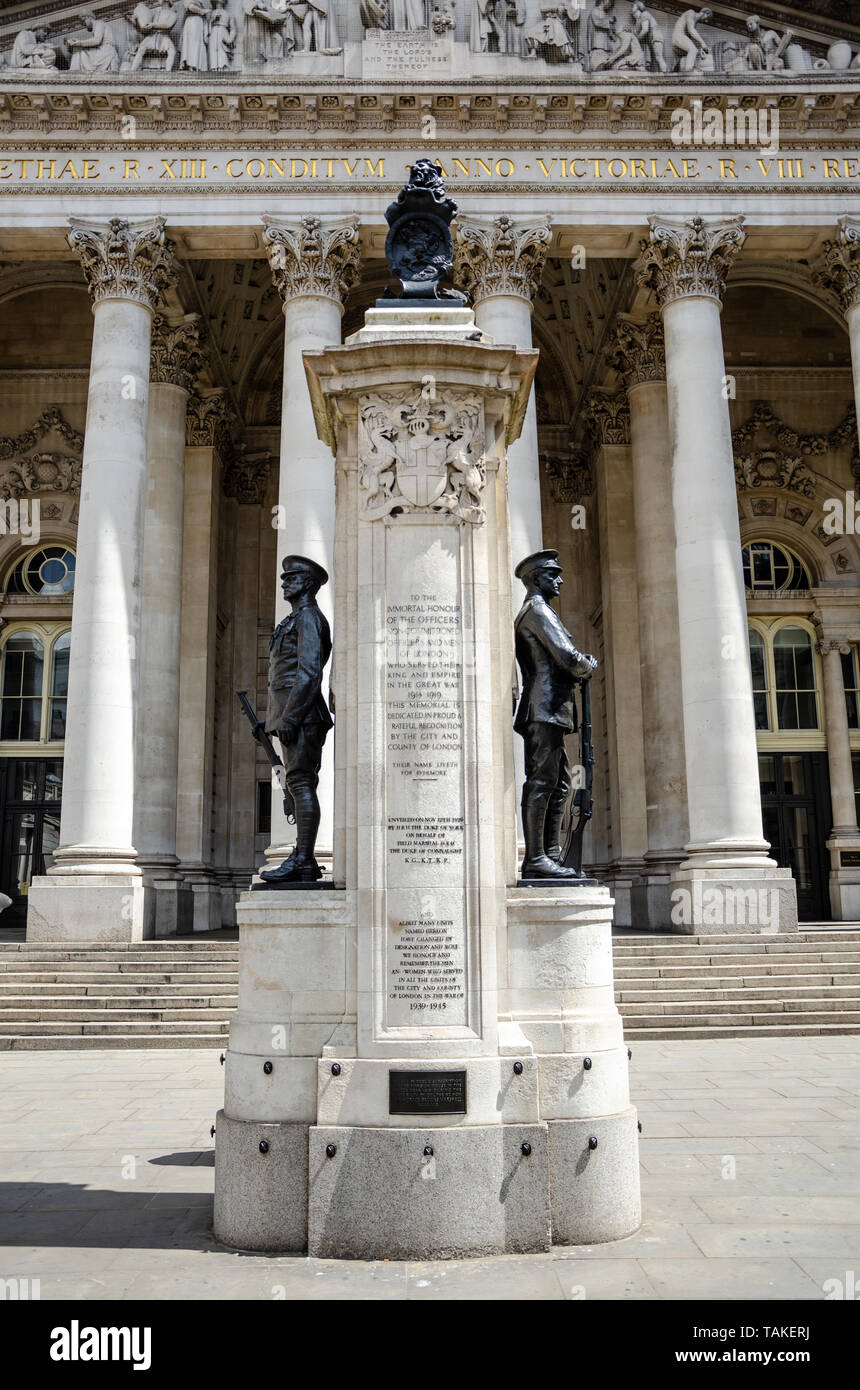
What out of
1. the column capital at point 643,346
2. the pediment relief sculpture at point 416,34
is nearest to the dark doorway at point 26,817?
the pediment relief sculpture at point 416,34

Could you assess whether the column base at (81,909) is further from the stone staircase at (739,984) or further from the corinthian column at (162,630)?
the stone staircase at (739,984)

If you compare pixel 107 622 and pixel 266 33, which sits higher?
pixel 266 33

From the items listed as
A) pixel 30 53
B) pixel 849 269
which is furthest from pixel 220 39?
pixel 849 269

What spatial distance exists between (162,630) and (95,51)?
12.6m

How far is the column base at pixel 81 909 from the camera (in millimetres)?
21312

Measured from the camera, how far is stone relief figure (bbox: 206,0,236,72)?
81.0 feet

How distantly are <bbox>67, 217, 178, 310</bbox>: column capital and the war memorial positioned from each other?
4.6 inches

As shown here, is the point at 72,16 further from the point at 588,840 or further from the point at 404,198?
the point at 588,840

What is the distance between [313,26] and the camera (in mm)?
25078

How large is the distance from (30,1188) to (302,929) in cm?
307

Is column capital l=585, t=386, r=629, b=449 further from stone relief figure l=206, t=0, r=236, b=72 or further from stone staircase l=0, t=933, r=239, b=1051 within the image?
stone staircase l=0, t=933, r=239, b=1051

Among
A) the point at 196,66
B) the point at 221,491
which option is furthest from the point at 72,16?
the point at 221,491

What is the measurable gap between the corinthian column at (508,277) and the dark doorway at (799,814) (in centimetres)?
1159

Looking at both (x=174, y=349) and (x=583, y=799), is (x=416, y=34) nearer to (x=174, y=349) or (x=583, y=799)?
(x=174, y=349)
